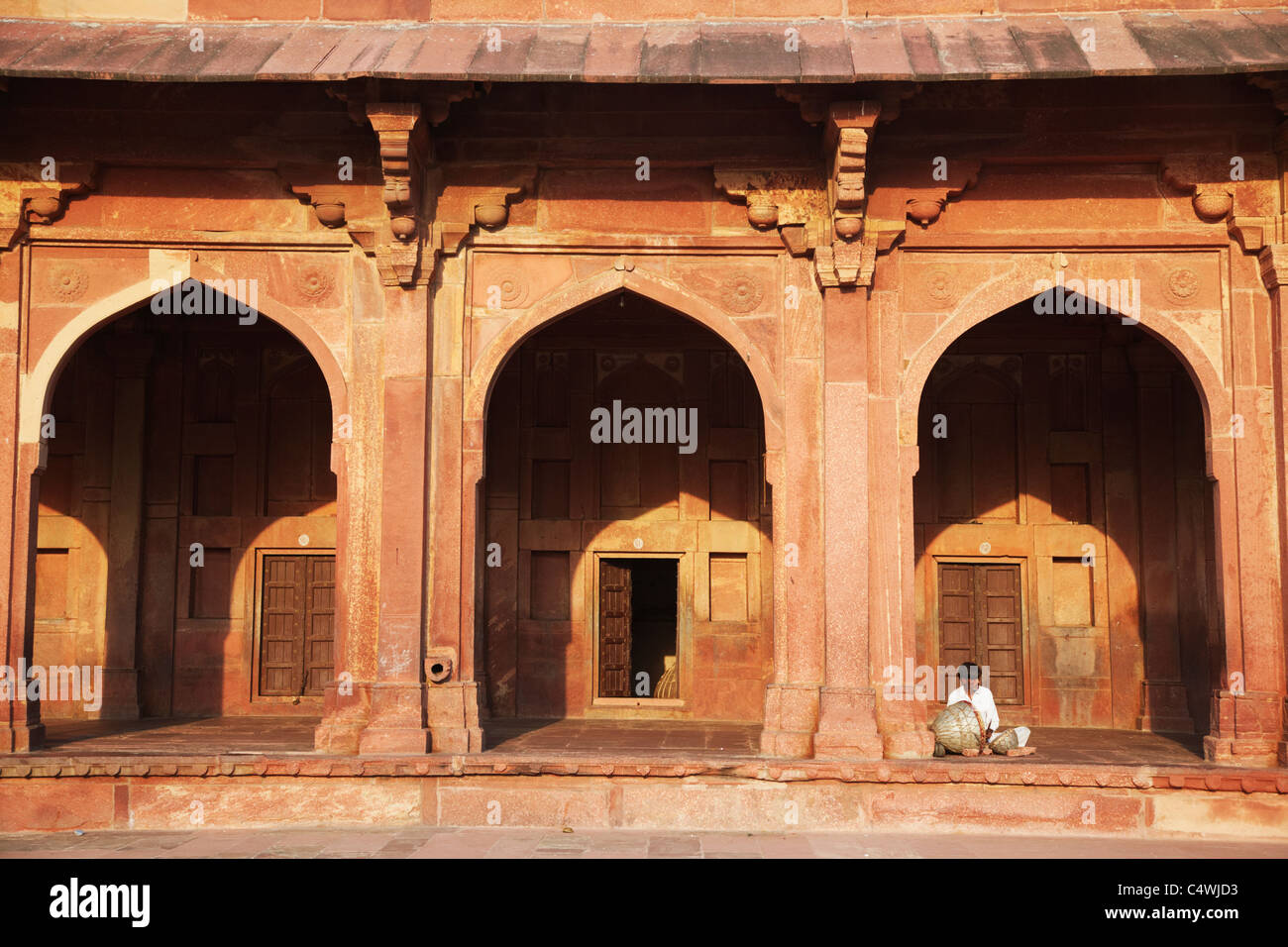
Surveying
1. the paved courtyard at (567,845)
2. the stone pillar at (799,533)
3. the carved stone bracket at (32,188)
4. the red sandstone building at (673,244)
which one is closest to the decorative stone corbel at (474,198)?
the red sandstone building at (673,244)

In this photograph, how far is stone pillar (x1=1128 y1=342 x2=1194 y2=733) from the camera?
11406 millimetres

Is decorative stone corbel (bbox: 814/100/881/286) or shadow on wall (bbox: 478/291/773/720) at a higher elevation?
decorative stone corbel (bbox: 814/100/881/286)

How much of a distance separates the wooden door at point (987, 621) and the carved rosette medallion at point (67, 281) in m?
7.85

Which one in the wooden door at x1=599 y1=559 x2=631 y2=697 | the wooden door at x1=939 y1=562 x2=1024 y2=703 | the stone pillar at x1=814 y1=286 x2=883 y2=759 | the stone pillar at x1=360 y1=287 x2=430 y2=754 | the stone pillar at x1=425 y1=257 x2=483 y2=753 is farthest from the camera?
the wooden door at x1=599 y1=559 x2=631 y2=697

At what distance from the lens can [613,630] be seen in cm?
1214

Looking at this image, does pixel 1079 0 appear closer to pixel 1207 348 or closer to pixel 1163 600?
pixel 1207 348

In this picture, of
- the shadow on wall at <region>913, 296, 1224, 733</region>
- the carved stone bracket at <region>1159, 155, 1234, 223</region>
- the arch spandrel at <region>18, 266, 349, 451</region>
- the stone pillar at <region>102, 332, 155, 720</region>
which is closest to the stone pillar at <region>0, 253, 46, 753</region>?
the arch spandrel at <region>18, 266, 349, 451</region>

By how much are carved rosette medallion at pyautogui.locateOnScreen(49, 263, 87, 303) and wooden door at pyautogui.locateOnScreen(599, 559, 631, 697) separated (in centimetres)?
516

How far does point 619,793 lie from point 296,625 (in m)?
4.79

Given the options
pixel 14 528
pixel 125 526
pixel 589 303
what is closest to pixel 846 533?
pixel 589 303

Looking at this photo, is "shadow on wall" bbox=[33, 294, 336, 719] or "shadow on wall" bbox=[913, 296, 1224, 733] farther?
"shadow on wall" bbox=[33, 294, 336, 719]

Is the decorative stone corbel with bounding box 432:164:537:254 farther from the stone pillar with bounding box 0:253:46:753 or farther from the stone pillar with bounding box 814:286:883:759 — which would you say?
the stone pillar with bounding box 0:253:46:753

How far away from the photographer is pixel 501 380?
40.6 ft

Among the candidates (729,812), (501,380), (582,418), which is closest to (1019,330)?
(582,418)
